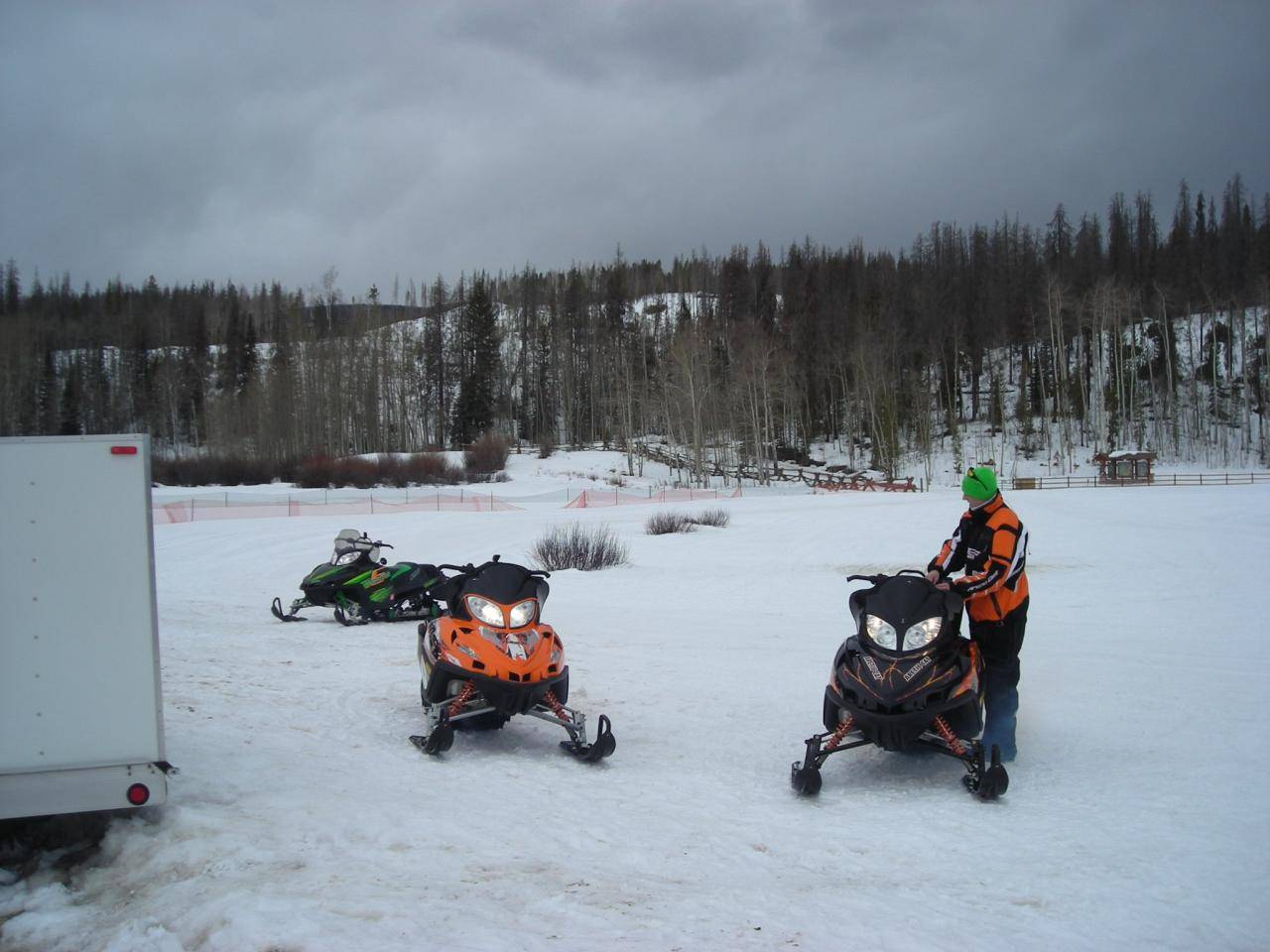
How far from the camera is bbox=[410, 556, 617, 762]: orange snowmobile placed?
558cm

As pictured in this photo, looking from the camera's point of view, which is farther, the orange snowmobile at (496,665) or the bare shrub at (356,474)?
the bare shrub at (356,474)

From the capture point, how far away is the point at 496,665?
5570mm

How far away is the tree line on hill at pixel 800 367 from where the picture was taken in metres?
64.2

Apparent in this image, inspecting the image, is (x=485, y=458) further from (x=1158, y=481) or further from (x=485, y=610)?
(x=485, y=610)

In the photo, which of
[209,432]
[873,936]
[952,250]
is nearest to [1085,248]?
[952,250]

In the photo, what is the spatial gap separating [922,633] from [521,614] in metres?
2.57

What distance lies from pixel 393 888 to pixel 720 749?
2.82 metres

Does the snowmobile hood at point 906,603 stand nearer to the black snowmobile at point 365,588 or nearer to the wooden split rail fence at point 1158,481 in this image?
the black snowmobile at point 365,588

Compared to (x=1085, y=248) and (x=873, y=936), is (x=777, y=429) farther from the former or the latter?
(x=873, y=936)

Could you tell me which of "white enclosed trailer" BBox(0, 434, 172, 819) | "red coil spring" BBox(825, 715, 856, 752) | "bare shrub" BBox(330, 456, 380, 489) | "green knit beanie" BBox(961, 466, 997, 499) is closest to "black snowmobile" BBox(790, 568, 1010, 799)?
"red coil spring" BBox(825, 715, 856, 752)

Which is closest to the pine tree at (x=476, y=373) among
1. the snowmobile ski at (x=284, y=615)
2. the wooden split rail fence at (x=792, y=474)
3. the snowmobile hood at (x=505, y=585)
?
the wooden split rail fence at (x=792, y=474)

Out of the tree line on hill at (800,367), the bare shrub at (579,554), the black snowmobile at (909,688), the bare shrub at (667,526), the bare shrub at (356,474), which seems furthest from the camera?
the tree line on hill at (800,367)

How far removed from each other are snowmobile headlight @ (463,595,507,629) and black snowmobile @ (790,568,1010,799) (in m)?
2.10

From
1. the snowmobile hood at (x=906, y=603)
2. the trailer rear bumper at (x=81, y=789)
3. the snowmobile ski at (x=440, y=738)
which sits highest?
the snowmobile hood at (x=906, y=603)
